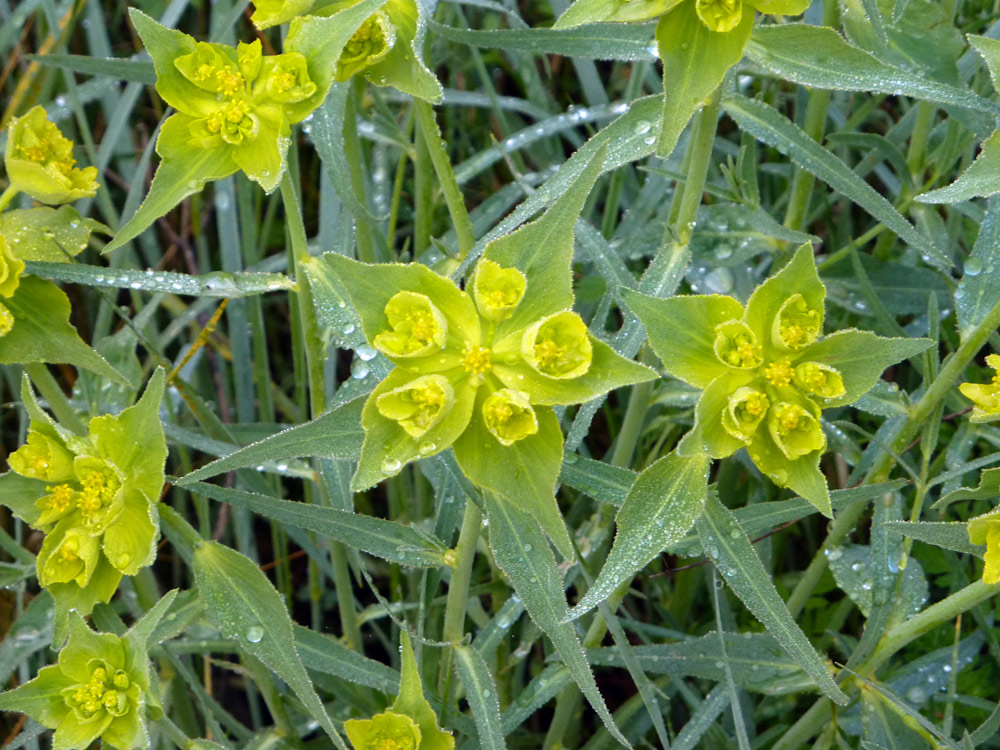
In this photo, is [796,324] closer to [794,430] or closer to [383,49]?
[794,430]

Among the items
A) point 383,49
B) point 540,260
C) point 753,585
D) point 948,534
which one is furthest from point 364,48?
point 948,534

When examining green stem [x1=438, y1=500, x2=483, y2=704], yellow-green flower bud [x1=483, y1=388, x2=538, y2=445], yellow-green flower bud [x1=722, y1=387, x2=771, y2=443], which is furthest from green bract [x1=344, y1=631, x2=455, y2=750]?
yellow-green flower bud [x1=722, y1=387, x2=771, y2=443]

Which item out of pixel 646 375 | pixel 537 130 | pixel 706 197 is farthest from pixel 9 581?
pixel 706 197

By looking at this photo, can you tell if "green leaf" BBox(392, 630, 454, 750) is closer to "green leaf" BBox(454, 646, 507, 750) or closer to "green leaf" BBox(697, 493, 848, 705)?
"green leaf" BBox(454, 646, 507, 750)

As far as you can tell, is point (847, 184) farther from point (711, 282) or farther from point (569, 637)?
point (569, 637)

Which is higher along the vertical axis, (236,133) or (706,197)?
(236,133)

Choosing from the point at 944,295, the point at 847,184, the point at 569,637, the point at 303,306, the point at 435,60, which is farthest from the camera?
the point at 435,60
